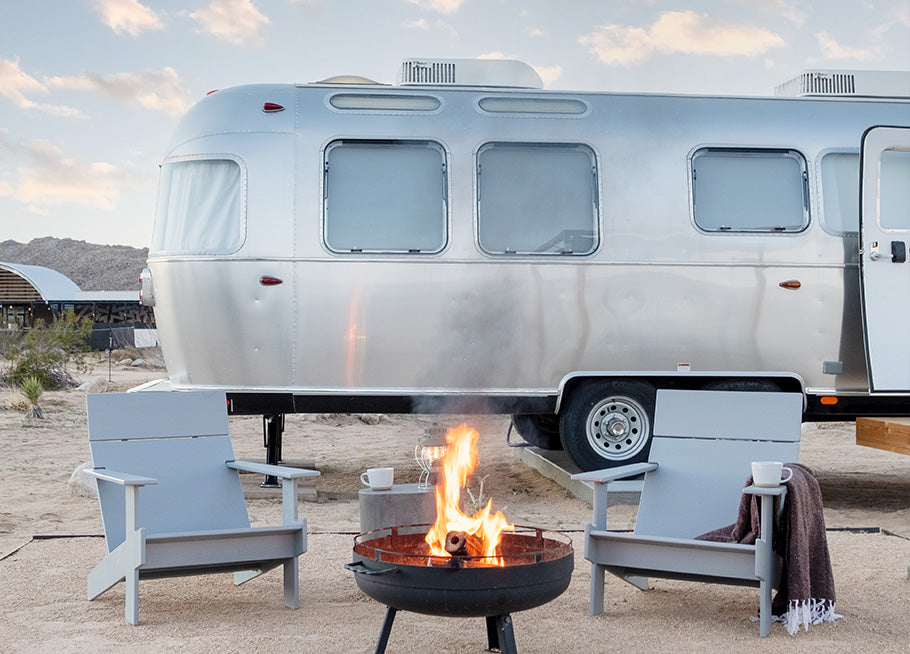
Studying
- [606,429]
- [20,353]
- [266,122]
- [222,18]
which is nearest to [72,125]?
[20,353]

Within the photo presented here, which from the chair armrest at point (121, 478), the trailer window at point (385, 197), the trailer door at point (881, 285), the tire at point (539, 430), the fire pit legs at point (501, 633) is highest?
the trailer window at point (385, 197)

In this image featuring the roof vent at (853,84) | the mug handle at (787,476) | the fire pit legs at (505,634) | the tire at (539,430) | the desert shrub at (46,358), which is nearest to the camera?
the fire pit legs at (505,634)

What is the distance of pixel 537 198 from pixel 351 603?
3.31 meters

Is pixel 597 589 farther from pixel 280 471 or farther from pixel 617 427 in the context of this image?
pixel 617 427

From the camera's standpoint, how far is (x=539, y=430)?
798 centimetres

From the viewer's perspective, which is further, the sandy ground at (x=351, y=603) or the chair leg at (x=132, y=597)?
the chair leg at (x=132, y=597)

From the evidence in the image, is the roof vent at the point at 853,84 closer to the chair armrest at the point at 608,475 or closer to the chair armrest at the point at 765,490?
the chair armrest at the point at 608,475

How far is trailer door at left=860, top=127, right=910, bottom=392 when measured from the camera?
6484mm

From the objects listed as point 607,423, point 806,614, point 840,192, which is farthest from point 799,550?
point 840,192

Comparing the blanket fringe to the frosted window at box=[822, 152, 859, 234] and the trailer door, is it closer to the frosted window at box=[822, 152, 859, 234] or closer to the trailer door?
the trailer door

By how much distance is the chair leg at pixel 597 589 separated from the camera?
4.09 m

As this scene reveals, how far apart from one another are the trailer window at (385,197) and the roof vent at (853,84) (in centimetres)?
268

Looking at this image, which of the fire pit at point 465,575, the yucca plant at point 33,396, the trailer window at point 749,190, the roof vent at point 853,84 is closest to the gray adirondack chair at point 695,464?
the fire pit at point 465,575

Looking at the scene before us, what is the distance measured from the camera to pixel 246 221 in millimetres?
6477
